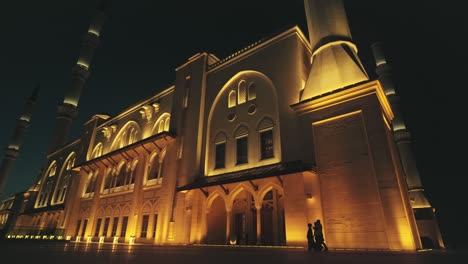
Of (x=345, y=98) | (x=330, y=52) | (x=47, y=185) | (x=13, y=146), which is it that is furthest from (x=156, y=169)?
(x=13, y=146)

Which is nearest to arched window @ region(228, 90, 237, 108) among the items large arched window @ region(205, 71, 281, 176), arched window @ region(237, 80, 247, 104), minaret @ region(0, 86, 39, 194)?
large arched window @ region(205, 71, 281, 176)

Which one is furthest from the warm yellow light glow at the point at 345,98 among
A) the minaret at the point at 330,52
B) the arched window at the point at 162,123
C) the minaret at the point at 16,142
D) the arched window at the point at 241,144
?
the minaret at the point at 16,142

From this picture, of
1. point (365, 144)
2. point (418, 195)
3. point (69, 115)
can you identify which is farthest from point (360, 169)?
Answer: point (69, 115)

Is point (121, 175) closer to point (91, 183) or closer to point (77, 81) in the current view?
point (91, 183)

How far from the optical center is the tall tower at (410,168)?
2400cm

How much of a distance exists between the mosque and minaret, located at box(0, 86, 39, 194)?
26.3m

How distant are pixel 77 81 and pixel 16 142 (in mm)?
22665

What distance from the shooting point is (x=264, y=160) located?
50.1ft

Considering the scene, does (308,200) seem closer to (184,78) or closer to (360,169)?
A: (360,169)

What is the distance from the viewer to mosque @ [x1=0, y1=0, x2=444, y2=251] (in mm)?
11000

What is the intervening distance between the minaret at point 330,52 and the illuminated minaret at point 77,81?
1349 inches

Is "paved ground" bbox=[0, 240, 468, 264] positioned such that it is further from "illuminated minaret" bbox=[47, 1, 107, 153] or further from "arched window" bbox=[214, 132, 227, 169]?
"illuminated minaret" bbox=[47, 1, 107, 153]

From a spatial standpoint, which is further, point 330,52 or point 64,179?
point 64,179

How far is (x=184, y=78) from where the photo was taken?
22.2m
